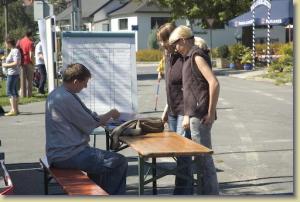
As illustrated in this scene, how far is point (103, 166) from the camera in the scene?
5.93 meters

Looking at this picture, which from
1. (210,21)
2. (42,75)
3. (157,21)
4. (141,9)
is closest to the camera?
(42,75)

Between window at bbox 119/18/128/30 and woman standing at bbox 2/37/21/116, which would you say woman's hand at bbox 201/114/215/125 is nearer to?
woman standing at bbox 2/37/21/116

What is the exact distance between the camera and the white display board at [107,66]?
25.5ft

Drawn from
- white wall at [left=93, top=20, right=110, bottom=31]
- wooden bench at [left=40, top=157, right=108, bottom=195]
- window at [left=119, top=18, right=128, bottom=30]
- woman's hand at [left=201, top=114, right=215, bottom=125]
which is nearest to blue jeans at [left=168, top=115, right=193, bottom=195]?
woman's hand at [left=201, top=114, right=215, bottom=125]

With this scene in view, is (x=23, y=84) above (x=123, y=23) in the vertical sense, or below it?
below

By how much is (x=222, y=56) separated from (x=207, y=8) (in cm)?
394

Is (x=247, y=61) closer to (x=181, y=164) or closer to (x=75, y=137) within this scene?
(x=181, y=164)

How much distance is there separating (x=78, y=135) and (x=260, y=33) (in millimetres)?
52762

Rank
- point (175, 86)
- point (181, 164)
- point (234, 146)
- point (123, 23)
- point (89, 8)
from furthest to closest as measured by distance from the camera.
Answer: point (89, 8) < point (123, 23) < point (234, 146) < point (175, 86) < point (181, 164)

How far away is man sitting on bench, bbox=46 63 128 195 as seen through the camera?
5906 mm

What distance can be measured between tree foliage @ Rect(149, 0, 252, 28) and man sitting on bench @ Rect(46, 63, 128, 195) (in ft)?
108

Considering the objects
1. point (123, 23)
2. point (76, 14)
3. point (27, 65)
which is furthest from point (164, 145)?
point (123, 23)

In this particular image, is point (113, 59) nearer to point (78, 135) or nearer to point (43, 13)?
point (78, 135)

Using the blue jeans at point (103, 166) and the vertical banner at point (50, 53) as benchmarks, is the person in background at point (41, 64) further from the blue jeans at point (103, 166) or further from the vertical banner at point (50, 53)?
the blue jeans at point (103, 166)
